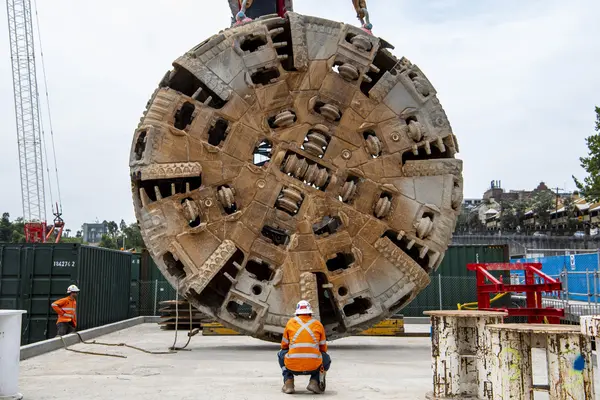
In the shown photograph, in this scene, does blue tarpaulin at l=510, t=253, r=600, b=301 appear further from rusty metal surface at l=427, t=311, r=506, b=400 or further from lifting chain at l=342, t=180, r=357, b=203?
rusty metal surface at l=427, t=311, r=506, b=400

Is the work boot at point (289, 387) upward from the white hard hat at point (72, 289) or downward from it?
downward

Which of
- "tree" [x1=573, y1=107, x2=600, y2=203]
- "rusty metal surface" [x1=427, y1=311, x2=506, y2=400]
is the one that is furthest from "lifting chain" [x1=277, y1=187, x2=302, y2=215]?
"tree" [x1=573, y1=107, x2=600, y2=203]

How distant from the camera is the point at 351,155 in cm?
1216

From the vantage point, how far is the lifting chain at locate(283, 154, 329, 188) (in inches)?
468

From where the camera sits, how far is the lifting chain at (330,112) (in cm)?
1197

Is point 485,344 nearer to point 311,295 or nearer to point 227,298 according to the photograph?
point 311,295

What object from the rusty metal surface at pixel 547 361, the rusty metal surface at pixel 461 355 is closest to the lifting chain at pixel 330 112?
the rusty metal surface at pixel 461 355

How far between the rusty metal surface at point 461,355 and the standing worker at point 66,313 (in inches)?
375

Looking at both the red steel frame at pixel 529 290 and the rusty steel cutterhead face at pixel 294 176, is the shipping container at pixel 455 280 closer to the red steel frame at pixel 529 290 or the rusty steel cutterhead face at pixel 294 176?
the red steel frame at pixel 529 290

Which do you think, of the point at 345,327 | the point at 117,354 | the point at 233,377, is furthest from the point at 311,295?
the point at 117,354

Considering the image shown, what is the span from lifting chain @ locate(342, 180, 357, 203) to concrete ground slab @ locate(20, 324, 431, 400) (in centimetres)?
316

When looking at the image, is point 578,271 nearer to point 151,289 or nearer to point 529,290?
point 529,290

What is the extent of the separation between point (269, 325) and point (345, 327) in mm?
1507

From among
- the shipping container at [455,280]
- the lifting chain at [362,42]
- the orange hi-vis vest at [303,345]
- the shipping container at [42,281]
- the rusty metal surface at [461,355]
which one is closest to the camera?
the rusty metal surface at [461,355]
